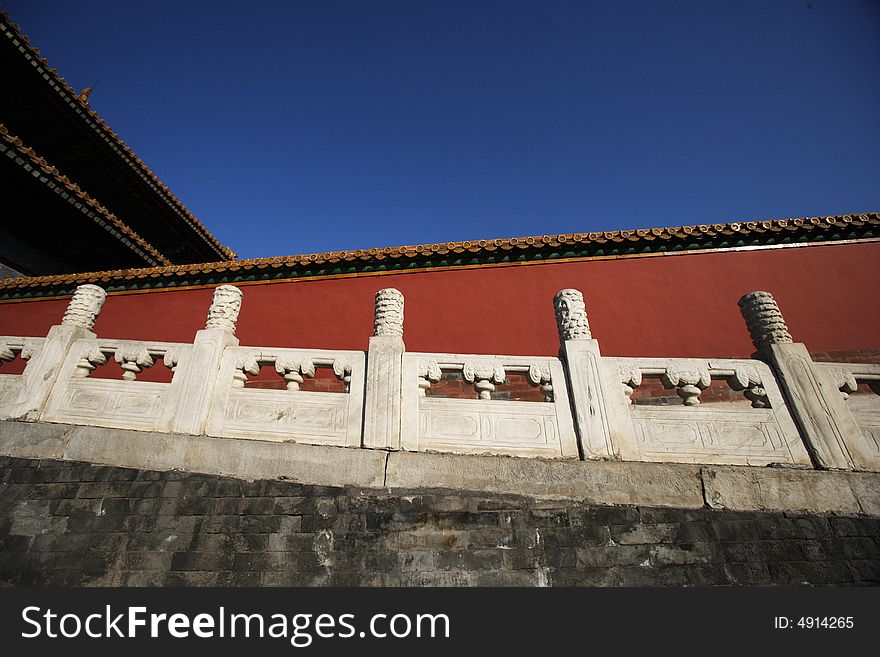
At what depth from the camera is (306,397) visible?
3.10 metres

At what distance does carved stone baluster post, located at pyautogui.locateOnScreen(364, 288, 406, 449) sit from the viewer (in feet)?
9.49

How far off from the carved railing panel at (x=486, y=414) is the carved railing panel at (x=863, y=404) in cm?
192

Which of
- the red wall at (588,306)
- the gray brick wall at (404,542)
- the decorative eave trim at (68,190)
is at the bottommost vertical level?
the gray brick wall at (404,542)

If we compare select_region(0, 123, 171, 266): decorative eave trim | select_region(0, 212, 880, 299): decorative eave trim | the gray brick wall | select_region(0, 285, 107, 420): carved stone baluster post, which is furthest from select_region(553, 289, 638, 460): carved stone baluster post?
select_region(0, 123, 171, 266): decorative eave trim

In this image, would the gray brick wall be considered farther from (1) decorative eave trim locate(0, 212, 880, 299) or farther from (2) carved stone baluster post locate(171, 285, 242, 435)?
(1) decorative eave trim locate(0, 212, 880, 299)

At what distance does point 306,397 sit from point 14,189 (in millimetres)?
7666

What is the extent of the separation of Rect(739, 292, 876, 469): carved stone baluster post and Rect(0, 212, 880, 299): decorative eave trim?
3.17m

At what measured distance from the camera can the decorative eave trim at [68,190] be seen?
6.04 m

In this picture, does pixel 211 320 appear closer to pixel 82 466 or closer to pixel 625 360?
pixel 82 466

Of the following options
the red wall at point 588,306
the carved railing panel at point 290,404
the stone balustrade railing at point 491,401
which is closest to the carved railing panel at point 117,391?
the stone balustrade railing at point 491,401

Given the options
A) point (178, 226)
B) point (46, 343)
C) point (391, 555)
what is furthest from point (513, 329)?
point (178, 226)

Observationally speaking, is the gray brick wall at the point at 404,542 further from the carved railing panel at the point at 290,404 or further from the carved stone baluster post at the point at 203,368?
the carved stone baluster post at the point at 203,368

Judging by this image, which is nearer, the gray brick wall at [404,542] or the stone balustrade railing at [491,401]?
the gray brick wall at [404,542]

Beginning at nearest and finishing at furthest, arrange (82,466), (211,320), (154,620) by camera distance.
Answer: (154,620) → (82,466) → (211,320)
